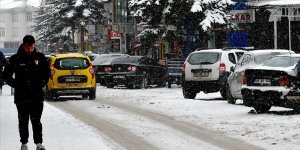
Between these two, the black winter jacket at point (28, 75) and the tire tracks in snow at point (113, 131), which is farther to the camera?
the tire tracks in snow at point (113, 131)

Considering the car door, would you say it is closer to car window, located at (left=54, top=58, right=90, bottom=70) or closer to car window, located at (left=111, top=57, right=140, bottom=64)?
car window, located at (left=54, top=58, right=90, bottom=70)

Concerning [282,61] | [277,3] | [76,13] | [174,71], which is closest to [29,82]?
[282,61]

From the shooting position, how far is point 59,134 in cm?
1302

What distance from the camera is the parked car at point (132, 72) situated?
3353 centimetres

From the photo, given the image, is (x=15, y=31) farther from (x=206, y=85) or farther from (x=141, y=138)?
(x=141, y=138)

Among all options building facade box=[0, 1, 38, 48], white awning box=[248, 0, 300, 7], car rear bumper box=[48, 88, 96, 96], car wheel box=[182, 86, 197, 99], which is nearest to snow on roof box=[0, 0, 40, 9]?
building facade box=[0, 1, 38, 48]

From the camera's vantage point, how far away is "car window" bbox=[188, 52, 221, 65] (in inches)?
948

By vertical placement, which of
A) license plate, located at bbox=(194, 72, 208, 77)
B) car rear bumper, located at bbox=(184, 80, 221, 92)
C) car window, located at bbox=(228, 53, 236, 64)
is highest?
car window, located at bbox=(228, 53, 236, 64)

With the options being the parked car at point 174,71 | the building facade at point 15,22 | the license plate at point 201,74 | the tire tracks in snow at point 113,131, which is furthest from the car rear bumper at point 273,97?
the building facade at point 15,22

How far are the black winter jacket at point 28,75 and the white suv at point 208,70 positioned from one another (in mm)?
13985

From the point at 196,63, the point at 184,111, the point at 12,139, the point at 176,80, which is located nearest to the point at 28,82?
the point at 12,139

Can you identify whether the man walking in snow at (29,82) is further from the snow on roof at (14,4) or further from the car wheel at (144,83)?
the snow on roof at (14,4)

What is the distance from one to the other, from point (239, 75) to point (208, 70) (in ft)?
12.4

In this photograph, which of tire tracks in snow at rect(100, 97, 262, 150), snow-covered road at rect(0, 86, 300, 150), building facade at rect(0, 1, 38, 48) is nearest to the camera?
tire tracks in snow at rect(100, 97, 262, 150)
